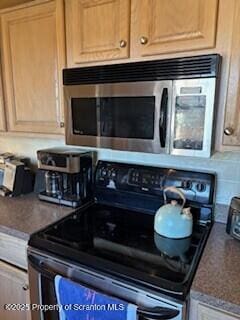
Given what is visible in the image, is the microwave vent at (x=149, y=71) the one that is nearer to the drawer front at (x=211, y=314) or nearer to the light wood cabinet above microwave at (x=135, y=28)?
the light wood cabinet above microwave at (x=135, y=28)

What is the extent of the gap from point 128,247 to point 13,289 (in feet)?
2.17

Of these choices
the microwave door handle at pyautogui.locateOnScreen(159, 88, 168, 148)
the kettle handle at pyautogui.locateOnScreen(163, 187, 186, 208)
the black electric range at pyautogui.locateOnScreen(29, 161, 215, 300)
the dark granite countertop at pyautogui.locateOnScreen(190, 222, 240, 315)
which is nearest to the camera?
the dark granite countertop at pyautogui.locateOnScreen(190, 222, 240, 315)

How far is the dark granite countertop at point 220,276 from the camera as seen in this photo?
77cm

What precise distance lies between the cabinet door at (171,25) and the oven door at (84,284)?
0.89m

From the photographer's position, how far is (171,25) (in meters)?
0.98

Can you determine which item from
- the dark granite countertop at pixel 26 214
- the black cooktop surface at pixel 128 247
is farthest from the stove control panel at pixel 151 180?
the dark granite countertop at pixel 26 214

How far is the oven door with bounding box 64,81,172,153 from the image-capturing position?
3.37 ft

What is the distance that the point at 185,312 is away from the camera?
0.81m

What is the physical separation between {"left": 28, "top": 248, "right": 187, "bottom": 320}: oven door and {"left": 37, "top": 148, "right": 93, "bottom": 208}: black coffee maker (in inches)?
16.2

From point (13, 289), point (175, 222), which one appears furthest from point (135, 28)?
point (13, 289)

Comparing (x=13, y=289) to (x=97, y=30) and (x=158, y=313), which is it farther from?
(x=97, y=30)

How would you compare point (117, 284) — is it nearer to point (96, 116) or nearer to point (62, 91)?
point (96, 116)

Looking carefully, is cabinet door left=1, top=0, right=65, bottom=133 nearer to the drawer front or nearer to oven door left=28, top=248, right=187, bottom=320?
oven door left=28, top=248, right=187, bottom=320

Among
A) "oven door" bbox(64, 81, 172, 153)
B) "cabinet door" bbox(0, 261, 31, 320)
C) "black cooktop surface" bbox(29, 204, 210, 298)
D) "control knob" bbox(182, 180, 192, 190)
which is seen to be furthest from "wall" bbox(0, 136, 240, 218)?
"cabinet door" bbox(0, 261, 31, 320)
